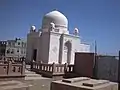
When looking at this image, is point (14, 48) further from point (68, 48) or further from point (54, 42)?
point (54, 42)

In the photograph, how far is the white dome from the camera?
2809 centimetres

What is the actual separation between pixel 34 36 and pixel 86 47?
842 cm

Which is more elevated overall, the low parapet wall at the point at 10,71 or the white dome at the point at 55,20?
the white dome at the point at 55,20

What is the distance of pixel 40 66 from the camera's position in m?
17.3

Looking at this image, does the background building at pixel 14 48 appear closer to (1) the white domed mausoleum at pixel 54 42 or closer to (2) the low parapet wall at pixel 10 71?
(1) the white domed mausoleum at pixel 54 42

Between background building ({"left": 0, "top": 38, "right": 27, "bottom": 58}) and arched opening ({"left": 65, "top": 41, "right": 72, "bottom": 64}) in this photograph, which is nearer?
arched opening ({"left": 65, "top": 41, "right": 72, "bottom": 64})

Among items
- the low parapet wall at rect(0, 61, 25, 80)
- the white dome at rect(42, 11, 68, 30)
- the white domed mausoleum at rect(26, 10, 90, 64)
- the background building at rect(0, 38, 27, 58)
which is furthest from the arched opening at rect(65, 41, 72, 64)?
the background building at rect(0, 38, 27, 58)

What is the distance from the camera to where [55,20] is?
92.2 ft

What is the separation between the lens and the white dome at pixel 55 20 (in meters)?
28.1

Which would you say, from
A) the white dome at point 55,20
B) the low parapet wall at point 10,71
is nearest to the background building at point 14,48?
the white dome at point 55,20

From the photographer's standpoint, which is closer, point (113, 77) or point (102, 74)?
point (113, 77)

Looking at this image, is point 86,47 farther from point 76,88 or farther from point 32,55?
point 76,88

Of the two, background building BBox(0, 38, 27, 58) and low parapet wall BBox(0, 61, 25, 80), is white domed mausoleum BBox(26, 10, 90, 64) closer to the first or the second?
low parapet wall BBox(0, 61, 25, 80)

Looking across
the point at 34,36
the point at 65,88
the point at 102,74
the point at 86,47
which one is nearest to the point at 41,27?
the point at 34,36
